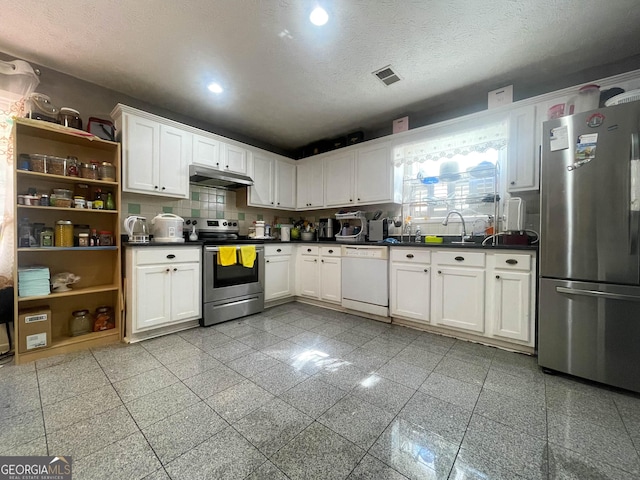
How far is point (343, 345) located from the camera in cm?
226

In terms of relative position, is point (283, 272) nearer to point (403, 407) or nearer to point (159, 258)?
point (159, 258)

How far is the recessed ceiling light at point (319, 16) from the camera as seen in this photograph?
1677 millimetres

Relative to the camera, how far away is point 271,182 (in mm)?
3838

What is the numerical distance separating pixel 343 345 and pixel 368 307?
81 cm

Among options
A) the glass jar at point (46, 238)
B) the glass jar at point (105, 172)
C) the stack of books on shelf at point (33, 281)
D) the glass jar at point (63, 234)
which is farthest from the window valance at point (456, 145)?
the stack of books on shelf at point (33, 281)

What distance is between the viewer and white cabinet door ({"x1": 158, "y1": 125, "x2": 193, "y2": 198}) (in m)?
2.73

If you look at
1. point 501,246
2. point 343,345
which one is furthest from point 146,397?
point 501,246

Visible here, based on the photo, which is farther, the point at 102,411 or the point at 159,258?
the point at 159,258

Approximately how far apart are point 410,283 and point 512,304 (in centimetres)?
85

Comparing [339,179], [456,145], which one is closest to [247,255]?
[339,179]

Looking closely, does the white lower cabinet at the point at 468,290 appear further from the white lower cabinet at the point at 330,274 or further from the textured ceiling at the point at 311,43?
the textured ceiling at the point at 311,43

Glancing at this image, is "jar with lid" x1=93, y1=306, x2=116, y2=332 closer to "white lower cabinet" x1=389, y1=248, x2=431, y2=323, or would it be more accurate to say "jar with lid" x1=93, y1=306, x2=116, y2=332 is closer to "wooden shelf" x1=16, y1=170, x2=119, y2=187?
"wooden shelf" x1=16, y1=170, x2=119, y2=187

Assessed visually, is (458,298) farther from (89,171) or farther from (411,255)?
(89,171)

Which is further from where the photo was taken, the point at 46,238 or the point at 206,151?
the point at 206,151
